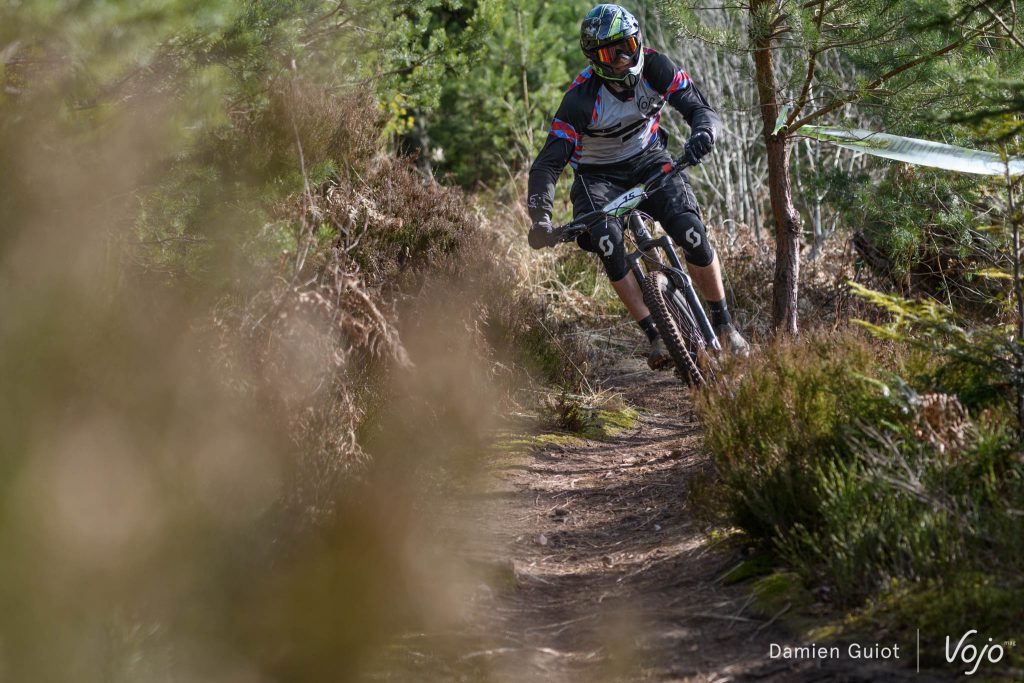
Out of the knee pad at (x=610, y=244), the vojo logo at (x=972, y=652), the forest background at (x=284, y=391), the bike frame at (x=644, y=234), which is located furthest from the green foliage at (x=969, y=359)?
the knee pad at (x=610, y=244)

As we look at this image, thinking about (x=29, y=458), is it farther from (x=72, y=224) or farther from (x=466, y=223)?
(x=466, y=223)

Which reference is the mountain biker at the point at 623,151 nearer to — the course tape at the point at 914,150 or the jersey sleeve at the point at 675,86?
the jersey sleeve at the point at 675,86

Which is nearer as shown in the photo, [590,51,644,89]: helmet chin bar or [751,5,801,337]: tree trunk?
[590,51,644,89]: helmet chin bar

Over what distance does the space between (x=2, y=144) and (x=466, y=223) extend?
4.30 meters

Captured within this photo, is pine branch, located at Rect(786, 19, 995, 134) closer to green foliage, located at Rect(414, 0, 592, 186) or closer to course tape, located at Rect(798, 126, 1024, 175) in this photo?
course tape, located at Rect(798, 126, 1024, 175)

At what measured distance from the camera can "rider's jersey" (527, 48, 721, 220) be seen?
21.7 ft

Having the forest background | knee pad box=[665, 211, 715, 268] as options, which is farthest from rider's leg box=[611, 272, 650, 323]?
the forest background

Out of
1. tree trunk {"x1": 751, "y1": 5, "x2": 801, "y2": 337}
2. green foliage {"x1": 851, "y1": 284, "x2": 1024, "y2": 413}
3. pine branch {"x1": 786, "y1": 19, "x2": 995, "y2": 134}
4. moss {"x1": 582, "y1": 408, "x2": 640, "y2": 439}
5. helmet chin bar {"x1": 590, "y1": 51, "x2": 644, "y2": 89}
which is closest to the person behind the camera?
green foliage {"x1": 851, "y1": 284, "x2": 1024, "y2": 413}

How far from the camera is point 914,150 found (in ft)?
21.8

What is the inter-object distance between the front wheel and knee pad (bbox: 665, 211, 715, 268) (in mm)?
237

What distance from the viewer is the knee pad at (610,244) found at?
6352mm

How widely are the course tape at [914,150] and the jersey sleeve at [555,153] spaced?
4.95 feet

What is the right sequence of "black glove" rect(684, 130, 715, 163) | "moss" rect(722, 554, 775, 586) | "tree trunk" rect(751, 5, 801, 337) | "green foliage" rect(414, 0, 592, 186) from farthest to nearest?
"green foliage" rect(414, 0, 592, 186) < "tree trunk" rect(751, 5, 801, 337) < "black glove" rect(684, 130, 715, 163) < "moss" rect(722, 554, 775, 586)

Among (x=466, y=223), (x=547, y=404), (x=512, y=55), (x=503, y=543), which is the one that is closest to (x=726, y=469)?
(x=503, y=543)
